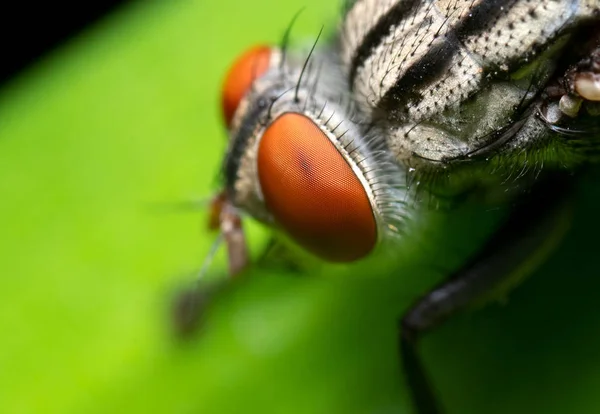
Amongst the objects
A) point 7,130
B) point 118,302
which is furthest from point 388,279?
point 7,130

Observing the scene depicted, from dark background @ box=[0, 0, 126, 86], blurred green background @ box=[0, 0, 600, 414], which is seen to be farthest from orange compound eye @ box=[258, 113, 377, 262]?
dark background @ box=[0, 0, 126, 86]

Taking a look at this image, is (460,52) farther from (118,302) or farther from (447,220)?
(118,302)

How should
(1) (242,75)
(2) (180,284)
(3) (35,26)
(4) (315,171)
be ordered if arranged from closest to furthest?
(4) (315,171) → (1) (242,75) → (2) (180,284) → (3) (35,26)

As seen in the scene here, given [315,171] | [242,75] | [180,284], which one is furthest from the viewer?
[180,284]

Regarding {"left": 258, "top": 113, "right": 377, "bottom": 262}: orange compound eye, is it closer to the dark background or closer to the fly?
the fly

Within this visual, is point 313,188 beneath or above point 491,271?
above

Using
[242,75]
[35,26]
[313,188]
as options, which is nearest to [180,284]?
[242,75]

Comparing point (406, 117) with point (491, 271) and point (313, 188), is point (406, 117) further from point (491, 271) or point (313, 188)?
point (491, 271)

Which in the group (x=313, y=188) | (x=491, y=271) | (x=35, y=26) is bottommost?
(x=35, y=26)
